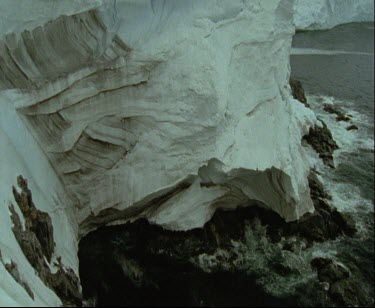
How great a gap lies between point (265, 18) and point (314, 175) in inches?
175

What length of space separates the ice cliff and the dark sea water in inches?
80.0

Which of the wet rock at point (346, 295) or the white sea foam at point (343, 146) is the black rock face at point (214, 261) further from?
the white sea foam at point (343, 146)

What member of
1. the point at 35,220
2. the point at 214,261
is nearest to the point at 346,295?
the point at 214,261

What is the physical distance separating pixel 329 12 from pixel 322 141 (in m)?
16.2

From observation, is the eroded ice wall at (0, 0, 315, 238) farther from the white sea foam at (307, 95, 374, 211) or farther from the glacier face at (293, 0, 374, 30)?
the glacier face at (293, 0, 374, 30)

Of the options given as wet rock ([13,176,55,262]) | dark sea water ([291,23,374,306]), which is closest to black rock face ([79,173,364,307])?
dark sea water ([291,23,374,306])

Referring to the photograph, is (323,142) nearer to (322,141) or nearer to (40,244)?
(322,141)

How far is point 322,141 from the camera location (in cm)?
1549

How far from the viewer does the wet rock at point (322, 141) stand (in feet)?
48.8

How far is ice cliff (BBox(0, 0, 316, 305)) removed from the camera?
29.7 feet

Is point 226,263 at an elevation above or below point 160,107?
below

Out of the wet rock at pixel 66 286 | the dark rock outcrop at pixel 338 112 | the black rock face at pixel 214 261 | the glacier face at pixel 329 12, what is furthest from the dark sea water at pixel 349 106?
the wet rock at pixel 66 286

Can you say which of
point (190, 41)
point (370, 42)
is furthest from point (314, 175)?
point (370, 42)

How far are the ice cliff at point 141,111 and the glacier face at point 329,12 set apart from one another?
18.6 meters
